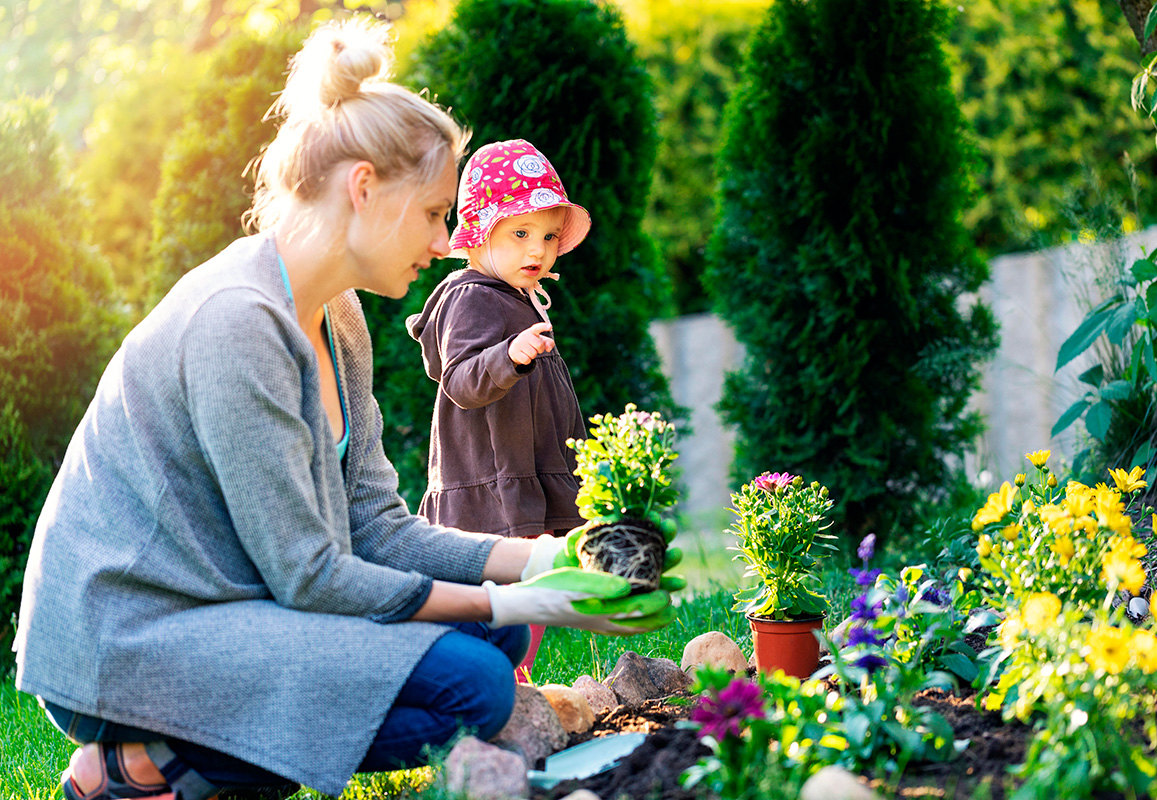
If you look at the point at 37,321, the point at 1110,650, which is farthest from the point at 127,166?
the point at 1110,650

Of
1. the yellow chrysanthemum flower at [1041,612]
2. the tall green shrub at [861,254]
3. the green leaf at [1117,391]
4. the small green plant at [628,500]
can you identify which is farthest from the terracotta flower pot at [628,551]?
the tall green shrub at [861,254]

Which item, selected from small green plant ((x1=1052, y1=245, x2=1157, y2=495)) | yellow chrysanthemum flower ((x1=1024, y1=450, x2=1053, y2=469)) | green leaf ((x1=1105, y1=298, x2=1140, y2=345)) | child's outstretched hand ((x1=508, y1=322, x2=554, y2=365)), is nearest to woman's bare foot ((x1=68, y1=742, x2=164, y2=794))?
child's outstretched hand ((x1=508, y1=322, x2=554, y2=365))

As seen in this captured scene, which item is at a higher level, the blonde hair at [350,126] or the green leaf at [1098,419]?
the blonde hair at [350,126]

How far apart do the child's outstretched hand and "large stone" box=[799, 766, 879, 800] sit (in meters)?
1.23

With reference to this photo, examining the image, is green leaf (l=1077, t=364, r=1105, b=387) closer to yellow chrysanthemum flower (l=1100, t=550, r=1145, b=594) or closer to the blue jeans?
yellow chrysanthemum flower (l=1100, t=550, r=1145, b=594)

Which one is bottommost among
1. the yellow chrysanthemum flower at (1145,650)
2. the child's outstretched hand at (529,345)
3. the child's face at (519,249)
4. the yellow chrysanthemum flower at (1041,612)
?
the yellow chrysanthemum flower at (1145,650)

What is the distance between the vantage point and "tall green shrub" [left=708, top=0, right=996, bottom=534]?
432 centimetres

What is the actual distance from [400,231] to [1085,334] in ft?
6.98

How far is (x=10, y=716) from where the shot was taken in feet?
10.5

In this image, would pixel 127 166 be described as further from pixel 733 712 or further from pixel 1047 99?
pixel 733 712

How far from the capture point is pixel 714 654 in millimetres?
2664

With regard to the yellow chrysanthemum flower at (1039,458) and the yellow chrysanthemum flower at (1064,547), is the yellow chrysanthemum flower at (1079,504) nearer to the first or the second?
the yellow chrysanthemum flower at (1064,547)

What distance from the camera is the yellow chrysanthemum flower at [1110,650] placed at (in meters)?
1.56

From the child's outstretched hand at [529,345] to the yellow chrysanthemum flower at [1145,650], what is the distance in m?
1.37
